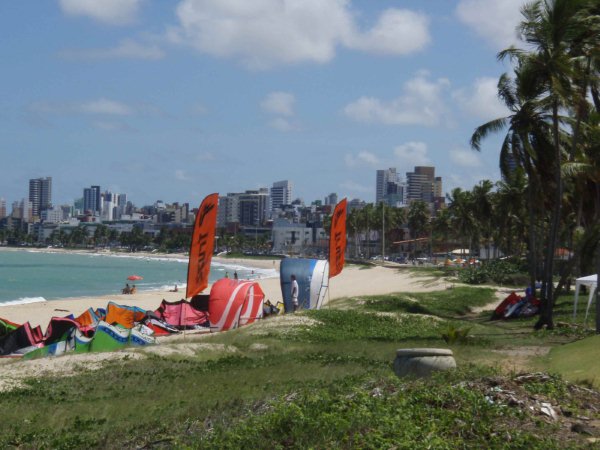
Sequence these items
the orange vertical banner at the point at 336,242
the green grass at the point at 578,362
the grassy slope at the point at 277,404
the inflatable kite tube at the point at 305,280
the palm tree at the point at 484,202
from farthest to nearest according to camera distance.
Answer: the palm tree at the point at 484,202
the orange vertical banner at the point at 336,242
the inflatable kite tube at the point at 305,280
the green grass at the point at 578,362
the grassy slope at the point at 277,404

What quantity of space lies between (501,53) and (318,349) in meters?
13.3

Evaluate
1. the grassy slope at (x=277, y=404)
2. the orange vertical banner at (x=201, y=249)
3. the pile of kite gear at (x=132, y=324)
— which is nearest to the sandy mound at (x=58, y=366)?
the grassy slope at (x=277, y=404)

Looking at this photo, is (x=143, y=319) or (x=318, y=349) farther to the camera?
(x=143, y=319)

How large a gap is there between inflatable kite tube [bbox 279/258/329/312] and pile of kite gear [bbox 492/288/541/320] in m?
6.96

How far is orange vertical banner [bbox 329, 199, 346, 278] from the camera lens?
31875 millimetres

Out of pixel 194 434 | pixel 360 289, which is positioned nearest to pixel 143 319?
pixel 194 434

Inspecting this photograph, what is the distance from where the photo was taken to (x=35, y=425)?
10430 millimetres

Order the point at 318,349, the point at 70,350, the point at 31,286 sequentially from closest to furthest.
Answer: the point at 318,349, the point at 70,350, the point at 31,286

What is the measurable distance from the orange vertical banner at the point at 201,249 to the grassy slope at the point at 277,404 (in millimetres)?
4634

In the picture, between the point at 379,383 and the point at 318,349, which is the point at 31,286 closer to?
the point at 318,349

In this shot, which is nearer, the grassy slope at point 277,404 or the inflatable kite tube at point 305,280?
the grassy slope at point 277,404

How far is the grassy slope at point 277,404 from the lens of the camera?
25.4 ft

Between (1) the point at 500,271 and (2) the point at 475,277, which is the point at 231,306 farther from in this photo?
(1) the point at 500,271

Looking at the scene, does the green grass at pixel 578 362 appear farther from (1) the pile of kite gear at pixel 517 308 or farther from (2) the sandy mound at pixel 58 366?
(1) the pile of kite gear at pixel 517 308
